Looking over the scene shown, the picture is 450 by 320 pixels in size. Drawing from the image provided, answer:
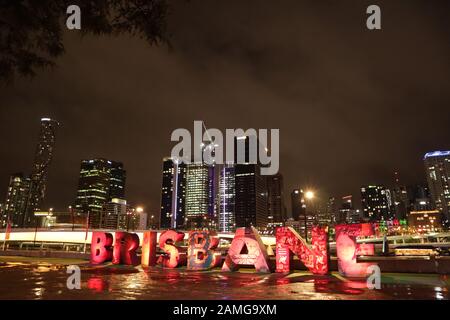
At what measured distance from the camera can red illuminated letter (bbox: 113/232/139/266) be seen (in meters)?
28.2

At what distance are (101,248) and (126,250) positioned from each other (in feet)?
9.00

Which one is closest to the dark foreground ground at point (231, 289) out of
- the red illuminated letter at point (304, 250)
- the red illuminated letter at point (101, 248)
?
the red illuminated letter at point (304, 250)

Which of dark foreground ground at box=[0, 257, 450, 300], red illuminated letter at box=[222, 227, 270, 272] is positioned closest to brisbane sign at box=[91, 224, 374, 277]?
red illuminated letter at box=[222, 227, 270, 272]

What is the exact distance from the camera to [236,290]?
14836mm

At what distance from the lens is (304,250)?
72.5 ft

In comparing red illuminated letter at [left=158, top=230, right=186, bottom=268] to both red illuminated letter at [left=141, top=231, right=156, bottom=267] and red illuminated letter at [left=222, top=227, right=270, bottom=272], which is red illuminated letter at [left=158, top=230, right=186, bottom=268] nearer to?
red illuminated letter at [left=141, top=231, right=156, bottom=267]

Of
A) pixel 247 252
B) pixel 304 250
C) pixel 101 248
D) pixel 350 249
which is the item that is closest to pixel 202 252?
pixel 247 252

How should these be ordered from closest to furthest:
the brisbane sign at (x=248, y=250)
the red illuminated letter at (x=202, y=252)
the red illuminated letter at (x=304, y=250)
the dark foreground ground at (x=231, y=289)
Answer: the dark foreground ground at (x=231, y=289), the brisbane sign at (x=248, y=250), the red illuminated letter at (x=304, y=250), the red illuminated letter at (x=202, y=252)

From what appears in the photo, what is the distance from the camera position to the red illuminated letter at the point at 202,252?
992 inches

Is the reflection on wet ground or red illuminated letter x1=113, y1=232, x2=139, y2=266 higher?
red illuminated letter x1=113, y1=232, x2=139, y2=266

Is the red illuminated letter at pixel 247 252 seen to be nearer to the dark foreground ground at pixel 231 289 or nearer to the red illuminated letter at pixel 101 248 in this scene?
the dark foreground ground at pixel 231 289

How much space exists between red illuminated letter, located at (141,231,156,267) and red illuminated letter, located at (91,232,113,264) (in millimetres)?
3625

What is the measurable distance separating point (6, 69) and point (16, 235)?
271 ft
